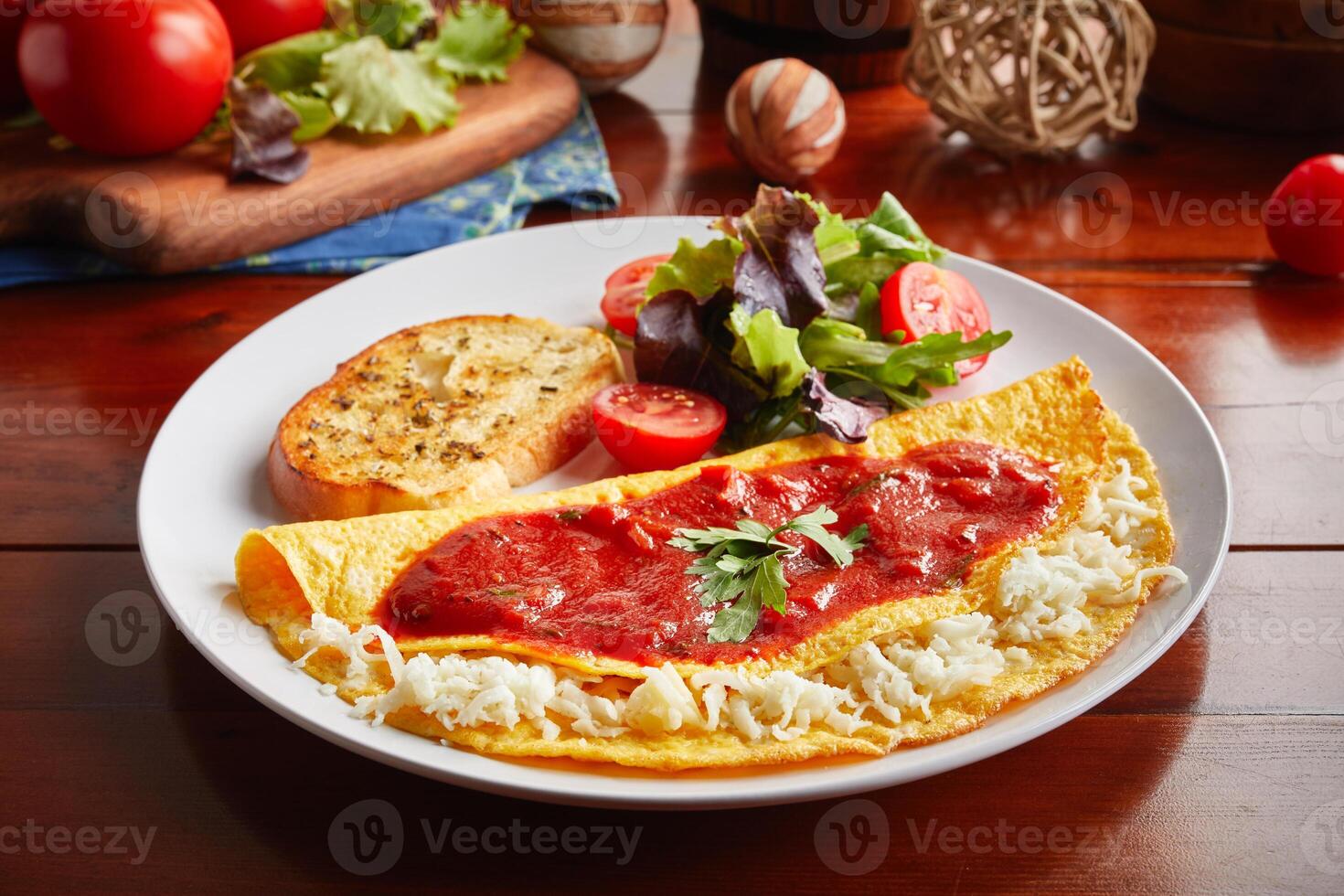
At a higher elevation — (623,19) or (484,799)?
(623,19)

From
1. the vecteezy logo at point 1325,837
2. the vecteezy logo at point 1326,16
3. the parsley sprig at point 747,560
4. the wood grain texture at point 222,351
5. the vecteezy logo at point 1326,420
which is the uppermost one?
the vecteezy logo at point 1326,16

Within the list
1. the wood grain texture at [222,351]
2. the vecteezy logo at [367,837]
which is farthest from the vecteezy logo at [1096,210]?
the vecteezy logo at [367,837]

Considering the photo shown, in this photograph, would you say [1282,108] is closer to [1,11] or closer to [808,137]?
[808,137]

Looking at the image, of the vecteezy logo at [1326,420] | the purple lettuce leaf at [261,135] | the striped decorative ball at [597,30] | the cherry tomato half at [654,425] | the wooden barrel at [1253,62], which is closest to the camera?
the cherry tomato half at [654,425]

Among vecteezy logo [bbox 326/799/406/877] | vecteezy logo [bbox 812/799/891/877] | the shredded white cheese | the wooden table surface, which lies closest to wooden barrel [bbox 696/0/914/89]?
the wooden table surface

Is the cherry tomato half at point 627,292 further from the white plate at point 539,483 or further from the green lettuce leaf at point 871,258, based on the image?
the green lettuce leaf at point 871,258

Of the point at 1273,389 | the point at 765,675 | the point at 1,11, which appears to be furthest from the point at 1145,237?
the point at 1,11
